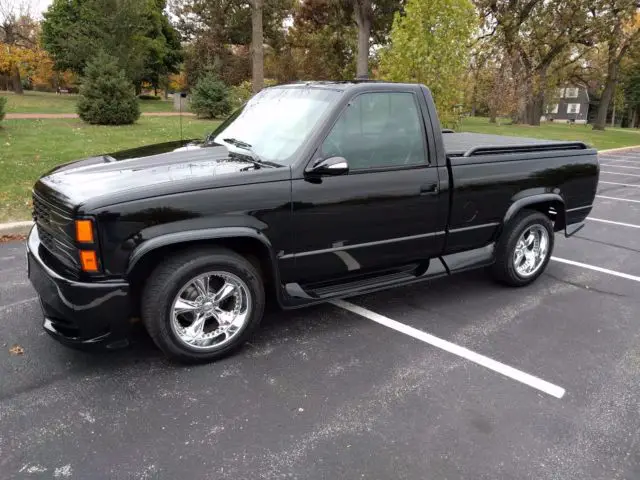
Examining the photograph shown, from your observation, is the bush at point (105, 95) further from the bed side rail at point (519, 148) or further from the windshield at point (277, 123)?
the bed side rail at point (519, 148)

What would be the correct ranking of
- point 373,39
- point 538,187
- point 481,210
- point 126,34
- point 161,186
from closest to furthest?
point 161,186 → point 481,210 → point 538,187 → point 126,34 → point 373,39

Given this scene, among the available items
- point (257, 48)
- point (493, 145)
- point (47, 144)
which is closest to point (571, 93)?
point (257, 48)

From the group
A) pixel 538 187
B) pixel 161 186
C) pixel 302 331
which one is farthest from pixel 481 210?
pixel 161 186

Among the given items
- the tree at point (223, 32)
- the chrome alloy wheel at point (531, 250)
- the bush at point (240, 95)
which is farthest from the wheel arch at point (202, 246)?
the tree at point (223, 32)

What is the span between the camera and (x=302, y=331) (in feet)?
13.2

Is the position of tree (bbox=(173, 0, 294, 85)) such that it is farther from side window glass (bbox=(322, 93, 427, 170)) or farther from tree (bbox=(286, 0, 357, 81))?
side window glass (bbox=(322, 93, 427, 170))

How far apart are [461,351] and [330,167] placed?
1704mm

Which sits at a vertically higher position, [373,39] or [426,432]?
[373,39]

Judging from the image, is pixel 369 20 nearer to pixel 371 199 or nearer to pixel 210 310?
pixel 371 199

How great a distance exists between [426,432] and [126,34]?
32.1 m

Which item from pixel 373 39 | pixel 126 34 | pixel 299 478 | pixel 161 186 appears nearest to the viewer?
pixel 299 478

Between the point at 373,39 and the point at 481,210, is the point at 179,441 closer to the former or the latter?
the point at 481,210

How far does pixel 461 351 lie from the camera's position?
12.4ft

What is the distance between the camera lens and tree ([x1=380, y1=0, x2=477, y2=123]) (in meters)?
11.4
